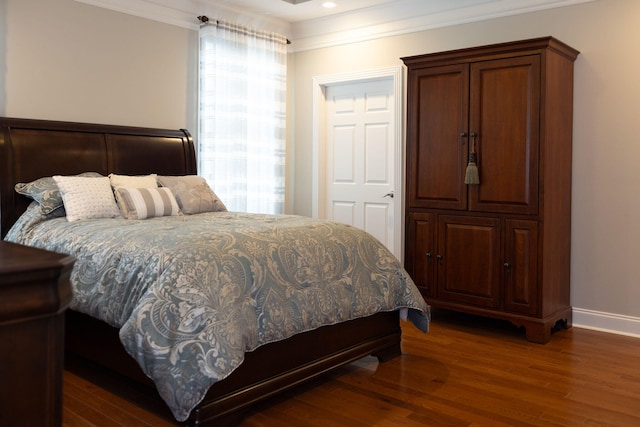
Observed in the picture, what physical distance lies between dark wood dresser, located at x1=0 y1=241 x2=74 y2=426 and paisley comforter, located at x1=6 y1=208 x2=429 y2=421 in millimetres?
1265

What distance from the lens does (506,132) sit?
3.95m

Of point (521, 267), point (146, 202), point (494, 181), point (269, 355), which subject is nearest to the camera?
point (269, 355)

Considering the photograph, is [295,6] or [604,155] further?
[295,6]

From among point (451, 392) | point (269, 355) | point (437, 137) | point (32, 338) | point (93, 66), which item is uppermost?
point (93, 66)

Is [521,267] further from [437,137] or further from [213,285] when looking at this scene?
[213,285]

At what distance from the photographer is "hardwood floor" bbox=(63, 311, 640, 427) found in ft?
8.47

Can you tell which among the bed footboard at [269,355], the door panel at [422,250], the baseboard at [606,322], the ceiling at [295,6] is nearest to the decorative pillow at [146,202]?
the bed footboard at [269,355]

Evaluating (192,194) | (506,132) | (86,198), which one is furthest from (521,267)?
(86,198)

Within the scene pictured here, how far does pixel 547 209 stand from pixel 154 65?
128 inches

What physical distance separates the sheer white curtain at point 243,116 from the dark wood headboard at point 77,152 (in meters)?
0.32

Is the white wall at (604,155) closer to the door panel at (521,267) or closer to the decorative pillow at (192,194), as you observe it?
the door panel at (521,267)

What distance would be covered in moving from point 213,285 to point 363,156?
323 cm

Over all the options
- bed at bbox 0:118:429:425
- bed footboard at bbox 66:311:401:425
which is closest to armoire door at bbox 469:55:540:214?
bed at bbox 0:118:429:425

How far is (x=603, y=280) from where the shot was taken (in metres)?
4.11
